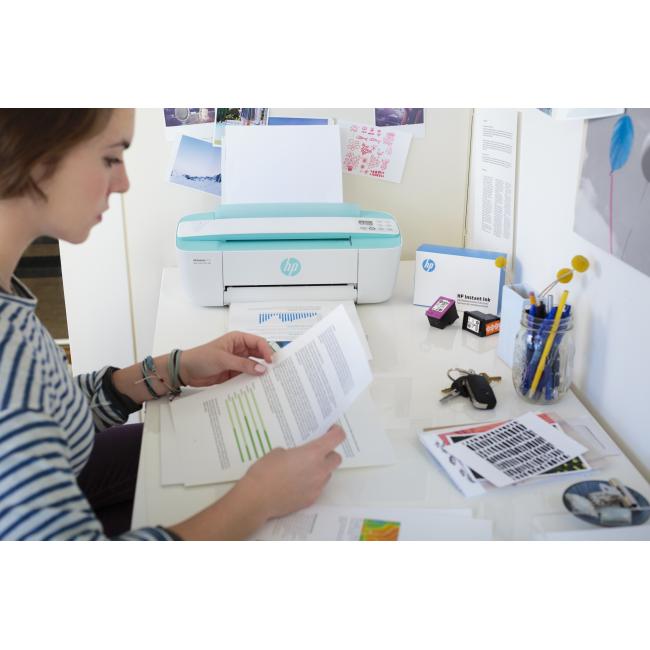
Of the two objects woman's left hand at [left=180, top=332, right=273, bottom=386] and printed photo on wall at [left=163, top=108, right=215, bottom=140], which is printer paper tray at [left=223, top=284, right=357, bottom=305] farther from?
printed photo on wall at [left=163, top=108, right=215, bottom=140]

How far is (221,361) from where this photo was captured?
119 cm

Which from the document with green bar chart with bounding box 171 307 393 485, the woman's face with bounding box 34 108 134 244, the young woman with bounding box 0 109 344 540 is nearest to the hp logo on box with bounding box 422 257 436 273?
the document with green bar chart with bounding box 171 307 393 485

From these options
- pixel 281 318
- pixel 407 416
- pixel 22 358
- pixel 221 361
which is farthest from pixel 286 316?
pixel 22 358

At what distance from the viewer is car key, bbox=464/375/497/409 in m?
1.16

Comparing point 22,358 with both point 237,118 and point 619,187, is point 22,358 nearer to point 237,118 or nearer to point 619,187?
point 619,187

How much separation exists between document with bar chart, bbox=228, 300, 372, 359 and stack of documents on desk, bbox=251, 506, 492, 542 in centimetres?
46

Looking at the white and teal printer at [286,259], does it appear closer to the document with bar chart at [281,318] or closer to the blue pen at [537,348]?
the document with bar chart at [281,318]

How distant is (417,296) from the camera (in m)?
1.62

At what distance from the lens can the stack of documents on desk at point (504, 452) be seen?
980mm

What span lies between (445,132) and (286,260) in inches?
23.2

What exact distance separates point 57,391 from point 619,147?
826 millimetres
